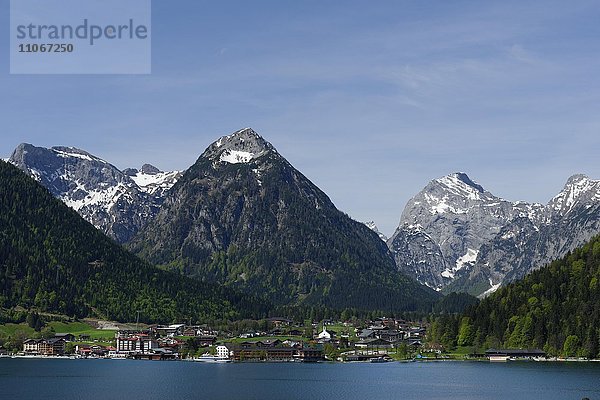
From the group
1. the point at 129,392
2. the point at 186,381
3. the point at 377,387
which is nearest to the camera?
the point at 129,392

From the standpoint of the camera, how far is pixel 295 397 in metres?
160

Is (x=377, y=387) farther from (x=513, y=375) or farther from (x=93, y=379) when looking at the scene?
(x=93, y=379)

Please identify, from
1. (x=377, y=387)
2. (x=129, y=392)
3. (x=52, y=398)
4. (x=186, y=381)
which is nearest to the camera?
(x=52, y=398)

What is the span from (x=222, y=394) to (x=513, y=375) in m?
68.9

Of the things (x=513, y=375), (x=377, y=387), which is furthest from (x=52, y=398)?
(x=513, y=375)

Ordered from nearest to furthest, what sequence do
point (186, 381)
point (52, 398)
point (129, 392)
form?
point (52, 398)
point (129, 392)
point (186, 381)

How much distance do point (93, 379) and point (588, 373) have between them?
101559mm

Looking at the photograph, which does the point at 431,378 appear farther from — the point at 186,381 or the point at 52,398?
the point at 52,398

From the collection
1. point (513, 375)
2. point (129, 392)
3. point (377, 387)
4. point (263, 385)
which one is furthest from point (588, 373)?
point (129, 392)

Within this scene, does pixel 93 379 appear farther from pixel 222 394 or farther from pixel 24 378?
pixel 222 394

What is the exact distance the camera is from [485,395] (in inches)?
6294

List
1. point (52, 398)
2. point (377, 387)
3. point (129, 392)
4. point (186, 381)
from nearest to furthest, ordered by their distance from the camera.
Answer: point (52, 398) < point (129, 392) < point (377, 387) < point (186, 381)

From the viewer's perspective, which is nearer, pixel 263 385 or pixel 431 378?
pixel 263 385

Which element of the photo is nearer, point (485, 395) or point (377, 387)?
point (485, 395)
